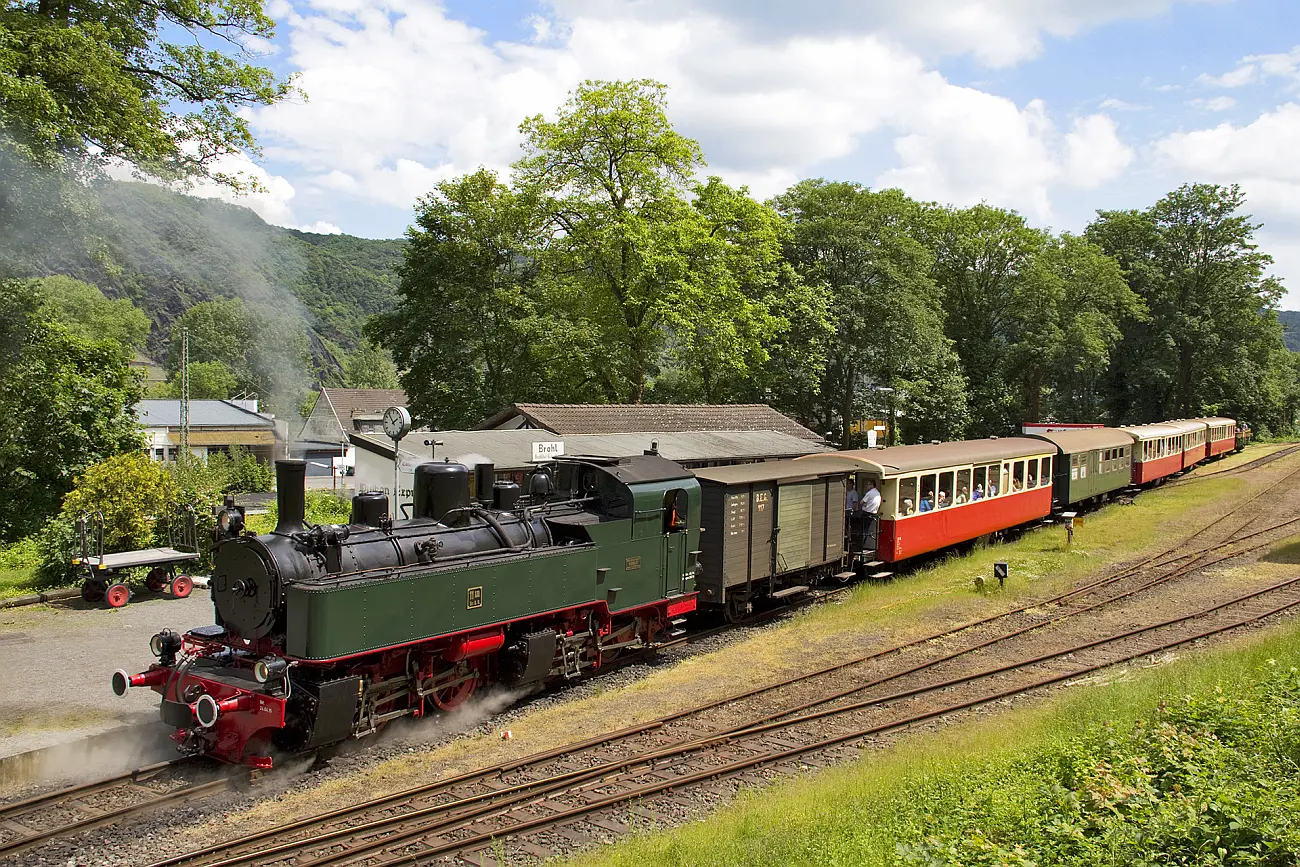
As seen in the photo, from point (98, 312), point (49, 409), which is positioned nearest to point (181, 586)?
point (49, 409)

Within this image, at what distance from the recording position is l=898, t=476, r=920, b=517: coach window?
17.0 meters

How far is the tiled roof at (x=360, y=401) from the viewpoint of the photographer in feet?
177

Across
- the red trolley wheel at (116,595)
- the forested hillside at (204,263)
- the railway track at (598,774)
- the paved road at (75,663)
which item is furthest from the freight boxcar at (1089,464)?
the forested hillside at (204,263)

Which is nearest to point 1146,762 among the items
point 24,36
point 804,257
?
point 24,36

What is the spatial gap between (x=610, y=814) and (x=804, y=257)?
3416 centimetres

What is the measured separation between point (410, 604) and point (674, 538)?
14.7 feet

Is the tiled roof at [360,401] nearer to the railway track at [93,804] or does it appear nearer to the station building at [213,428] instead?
the station building at [213,428]

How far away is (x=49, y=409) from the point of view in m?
20.6

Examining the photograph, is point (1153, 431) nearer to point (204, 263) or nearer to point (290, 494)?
point (290, 494)

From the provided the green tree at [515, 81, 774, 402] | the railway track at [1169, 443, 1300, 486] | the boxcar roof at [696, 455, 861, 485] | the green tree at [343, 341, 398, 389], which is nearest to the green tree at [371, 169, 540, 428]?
the green tree at [515, 81, 774, 402]

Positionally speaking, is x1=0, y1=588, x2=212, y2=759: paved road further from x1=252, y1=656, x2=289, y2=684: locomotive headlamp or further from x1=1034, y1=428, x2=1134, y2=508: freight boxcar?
x1=1034, y1=428, x2=1134, y2=508: freight boxcar

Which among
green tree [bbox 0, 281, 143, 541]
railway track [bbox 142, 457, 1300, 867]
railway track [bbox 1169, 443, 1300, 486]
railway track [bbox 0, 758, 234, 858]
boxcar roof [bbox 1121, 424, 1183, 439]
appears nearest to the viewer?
railway track [bbox 142, 457, 1300, 867]

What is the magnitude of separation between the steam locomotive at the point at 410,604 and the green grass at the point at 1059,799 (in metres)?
3.35

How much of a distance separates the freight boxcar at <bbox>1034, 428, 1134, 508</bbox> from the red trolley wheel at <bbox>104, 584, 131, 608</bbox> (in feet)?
73.0
